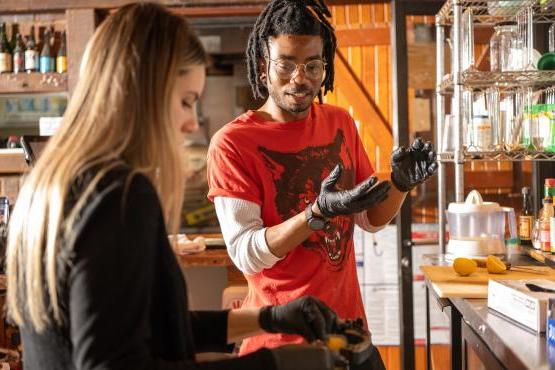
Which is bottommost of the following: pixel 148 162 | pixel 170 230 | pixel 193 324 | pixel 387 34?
pixel 193 324

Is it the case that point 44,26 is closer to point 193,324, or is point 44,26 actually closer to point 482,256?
point 482,256

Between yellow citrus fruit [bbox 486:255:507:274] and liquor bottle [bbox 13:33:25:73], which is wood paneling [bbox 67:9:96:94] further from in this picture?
yellow citrus fruit [bbox 486:255:507:274]

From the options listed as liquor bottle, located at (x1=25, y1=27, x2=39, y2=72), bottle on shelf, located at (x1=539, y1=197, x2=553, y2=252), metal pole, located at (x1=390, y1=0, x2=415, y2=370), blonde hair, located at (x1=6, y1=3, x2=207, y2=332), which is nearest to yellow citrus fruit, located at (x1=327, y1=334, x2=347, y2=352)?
blonde hair, located at (x1=6, y1=3, x2=207, y2=332)

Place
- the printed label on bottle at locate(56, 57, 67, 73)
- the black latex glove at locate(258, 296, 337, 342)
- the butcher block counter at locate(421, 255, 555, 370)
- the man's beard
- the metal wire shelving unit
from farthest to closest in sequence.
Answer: the printed label on bottle at locate(56, 57, 67, 73) → the metal wire shelving unit → the man's beard → the butcher block counter at locate(421, 255, 555, 370) → the black latex glove at locate(258, 296, 337, 342)

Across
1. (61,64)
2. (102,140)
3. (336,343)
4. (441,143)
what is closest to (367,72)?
(441,143)

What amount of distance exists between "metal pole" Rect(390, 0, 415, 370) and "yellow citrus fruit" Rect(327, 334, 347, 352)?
242cm

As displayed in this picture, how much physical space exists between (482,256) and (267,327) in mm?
1426

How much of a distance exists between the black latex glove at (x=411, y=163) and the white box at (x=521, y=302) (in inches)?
14.0

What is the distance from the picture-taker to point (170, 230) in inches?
47.8

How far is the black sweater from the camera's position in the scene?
0.94 metres

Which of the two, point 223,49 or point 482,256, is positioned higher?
point 223,49

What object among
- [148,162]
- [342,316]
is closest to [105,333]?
[148,162]

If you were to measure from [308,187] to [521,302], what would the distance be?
636 mm

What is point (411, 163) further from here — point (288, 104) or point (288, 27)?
point (288, 27)
